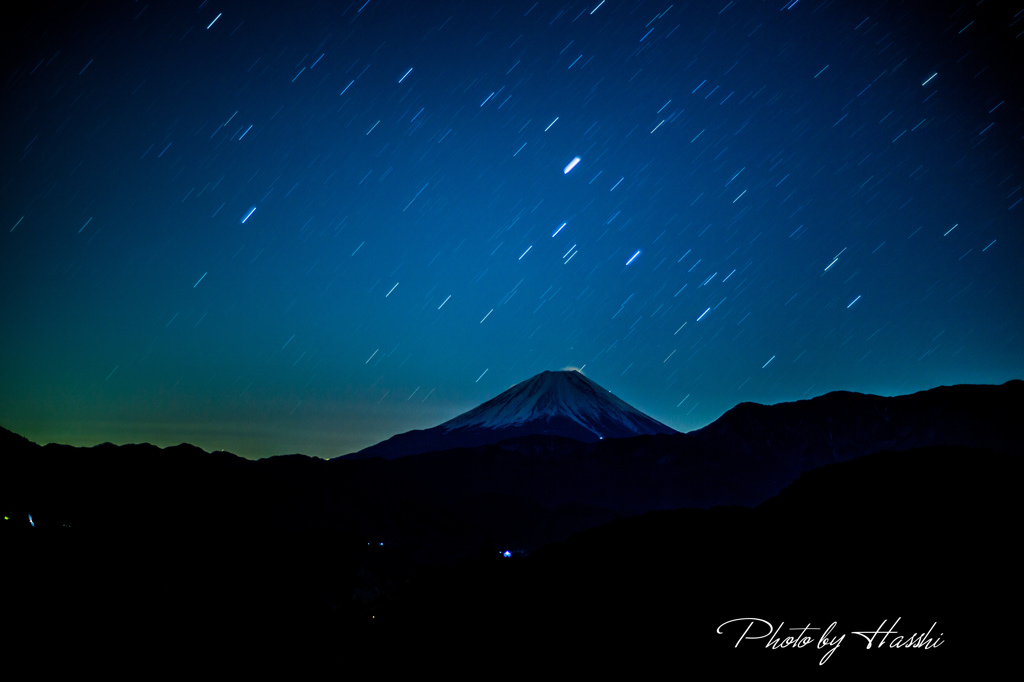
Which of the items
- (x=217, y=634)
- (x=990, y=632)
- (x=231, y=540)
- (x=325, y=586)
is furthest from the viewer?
(x=231, y=540)

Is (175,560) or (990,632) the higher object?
(175,560)

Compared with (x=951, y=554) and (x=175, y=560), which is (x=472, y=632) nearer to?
(x=951, y=554)

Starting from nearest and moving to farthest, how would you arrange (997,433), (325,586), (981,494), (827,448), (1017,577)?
1. (1017,577)
2. (981,494)
3. (325,586)
4. (997,433)
5. (827,448)

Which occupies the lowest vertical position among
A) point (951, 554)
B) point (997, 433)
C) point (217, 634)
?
point (997, 433)

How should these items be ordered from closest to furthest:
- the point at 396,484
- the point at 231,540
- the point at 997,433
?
the point at 231,540 → the point at 396,484 → the point at 997,433

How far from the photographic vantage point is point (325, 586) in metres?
52.0

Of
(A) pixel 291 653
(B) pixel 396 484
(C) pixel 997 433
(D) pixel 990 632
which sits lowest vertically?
(C) pixel 997 433

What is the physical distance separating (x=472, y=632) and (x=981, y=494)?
19.2 meters

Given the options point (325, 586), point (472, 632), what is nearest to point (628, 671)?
point (472, 632)

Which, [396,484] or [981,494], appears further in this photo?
[396,484]

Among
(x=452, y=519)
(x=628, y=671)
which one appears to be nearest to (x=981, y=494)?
(x=628, y=671)

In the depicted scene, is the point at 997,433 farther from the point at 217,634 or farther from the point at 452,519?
the point at 217,634

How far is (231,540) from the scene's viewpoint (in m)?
61.9

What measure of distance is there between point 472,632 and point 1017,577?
18064 mm
